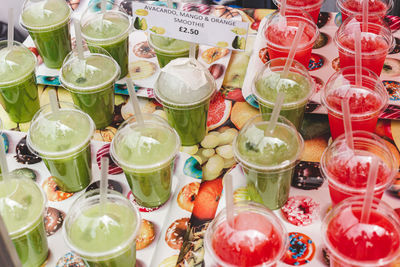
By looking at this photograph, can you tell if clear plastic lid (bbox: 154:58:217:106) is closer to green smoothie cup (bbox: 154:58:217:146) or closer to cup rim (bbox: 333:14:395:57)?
green smoothie cup (bbox: 154:58:217:146)

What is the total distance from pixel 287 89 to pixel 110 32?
3.01 ft

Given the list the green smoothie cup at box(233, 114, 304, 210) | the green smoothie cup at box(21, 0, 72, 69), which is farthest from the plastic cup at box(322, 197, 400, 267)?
the green smoothie cup at box(21, 0, 72, 69)

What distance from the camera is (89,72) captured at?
7.08ft

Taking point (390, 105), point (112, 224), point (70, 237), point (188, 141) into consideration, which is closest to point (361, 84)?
point (390, 105)

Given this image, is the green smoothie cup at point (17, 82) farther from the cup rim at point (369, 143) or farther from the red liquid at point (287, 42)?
the cup rim at point (369, 143)

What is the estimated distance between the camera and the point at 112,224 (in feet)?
5.28

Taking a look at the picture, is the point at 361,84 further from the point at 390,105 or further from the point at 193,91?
the point at 193,91

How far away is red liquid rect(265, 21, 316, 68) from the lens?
2246 millimetres

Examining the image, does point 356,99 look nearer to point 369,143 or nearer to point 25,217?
point 369,143

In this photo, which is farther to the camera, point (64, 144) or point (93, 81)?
point (93, 81)

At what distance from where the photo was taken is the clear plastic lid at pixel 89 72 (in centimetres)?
214

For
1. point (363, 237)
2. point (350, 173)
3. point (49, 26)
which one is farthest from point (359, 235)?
point (49, 26)

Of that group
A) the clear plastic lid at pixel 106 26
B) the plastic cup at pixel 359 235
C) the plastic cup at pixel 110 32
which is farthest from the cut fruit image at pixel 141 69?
the plastic cup at pixel 359 235

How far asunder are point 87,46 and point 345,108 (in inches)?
49.3
